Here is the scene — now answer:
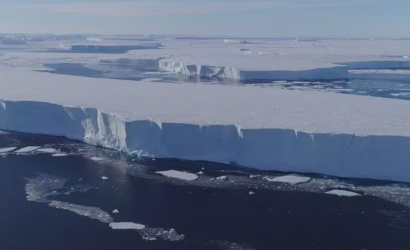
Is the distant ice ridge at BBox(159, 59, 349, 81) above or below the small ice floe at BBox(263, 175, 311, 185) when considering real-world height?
above

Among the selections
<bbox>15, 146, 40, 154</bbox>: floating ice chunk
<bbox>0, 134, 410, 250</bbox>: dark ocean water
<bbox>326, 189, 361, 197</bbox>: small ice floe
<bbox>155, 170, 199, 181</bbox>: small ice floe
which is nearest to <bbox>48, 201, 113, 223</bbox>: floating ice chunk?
<bbox>0, 134, 410, 250</bbox>: dark ocean water

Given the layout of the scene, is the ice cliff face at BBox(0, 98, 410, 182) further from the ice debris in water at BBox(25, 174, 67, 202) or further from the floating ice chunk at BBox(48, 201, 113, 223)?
the floating ice chunk at BBox(48, 201, 113, 223)

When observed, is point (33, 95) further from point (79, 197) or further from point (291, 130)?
point (291, 130)

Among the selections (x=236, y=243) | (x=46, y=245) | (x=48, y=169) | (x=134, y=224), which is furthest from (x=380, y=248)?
(x=48, y=169)

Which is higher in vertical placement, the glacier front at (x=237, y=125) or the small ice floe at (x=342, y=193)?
the glacier front at (x=237, y=125)

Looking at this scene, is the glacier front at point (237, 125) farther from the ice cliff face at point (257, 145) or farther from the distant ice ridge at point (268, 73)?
the distant ice ridge at point (268, 73)

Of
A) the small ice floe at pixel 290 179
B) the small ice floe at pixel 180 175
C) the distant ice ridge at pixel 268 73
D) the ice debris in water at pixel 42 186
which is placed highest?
the distant ice ridge at pixel 268 73

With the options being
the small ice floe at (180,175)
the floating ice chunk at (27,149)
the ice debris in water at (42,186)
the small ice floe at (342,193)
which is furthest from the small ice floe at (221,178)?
the floating ice chunk at (27,149)
